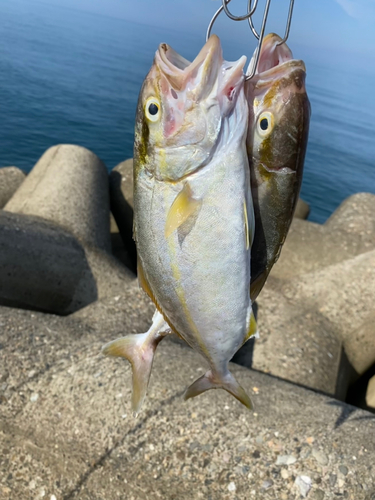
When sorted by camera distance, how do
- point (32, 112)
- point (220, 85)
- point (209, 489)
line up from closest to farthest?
point (220, 85) → point (209, 489) → point (32, 112)

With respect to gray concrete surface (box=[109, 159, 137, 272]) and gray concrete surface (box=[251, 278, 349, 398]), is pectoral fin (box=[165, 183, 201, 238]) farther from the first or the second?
gray concrete surface (box=[109, 159, 137, 272])

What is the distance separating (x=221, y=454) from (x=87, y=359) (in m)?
1.53

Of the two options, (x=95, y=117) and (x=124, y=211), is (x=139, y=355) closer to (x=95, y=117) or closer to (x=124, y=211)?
(x=124, y=211)

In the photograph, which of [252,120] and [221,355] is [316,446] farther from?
[252,120]

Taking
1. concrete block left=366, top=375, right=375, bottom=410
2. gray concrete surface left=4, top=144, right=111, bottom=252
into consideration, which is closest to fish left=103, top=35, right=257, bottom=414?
concrete block left=366, top=375, right=375, bottom=410

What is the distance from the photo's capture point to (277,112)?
5.40ft

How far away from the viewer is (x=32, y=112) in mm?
19609

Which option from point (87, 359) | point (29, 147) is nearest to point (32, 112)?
point (29, 147)

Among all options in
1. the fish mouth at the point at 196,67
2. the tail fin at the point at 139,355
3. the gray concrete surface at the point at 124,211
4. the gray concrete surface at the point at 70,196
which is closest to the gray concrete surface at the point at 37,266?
the gray concrete surface at the point at 70,196

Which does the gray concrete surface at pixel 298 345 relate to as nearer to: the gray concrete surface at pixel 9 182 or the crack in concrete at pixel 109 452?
the crack in concrete at pixel 109 452

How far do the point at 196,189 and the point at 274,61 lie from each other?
1.98 ft

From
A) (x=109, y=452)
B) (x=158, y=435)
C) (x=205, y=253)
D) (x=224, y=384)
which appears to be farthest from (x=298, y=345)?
(x=205, y=253)

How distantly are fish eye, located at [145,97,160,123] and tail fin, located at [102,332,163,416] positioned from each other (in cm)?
106

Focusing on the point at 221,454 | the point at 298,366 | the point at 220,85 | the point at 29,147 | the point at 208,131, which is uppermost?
the point at 220,85
